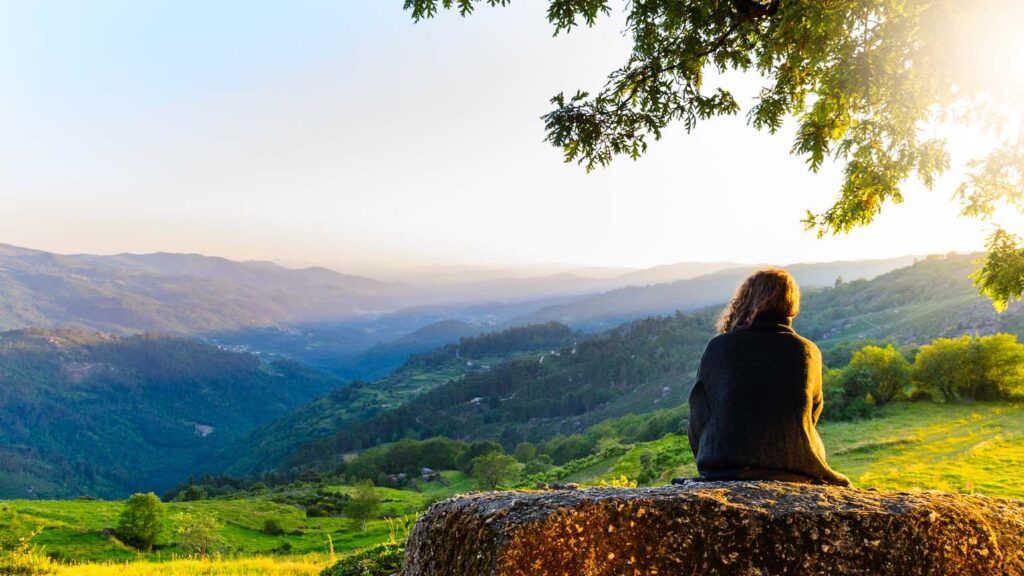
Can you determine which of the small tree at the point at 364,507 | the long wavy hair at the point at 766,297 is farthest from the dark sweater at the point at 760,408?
the small tree at the point at 364,507

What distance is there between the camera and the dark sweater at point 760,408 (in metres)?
4.20

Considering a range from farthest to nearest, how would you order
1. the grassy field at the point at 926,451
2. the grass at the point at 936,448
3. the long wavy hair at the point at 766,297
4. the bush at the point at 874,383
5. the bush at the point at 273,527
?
1. the bush at the point at 273,527
2. the bush at the point at 874,383
3. the grassy field at the point at 926,451
4. the grass at the point at 936,448
5. the long wavy hair at the point at 766,297

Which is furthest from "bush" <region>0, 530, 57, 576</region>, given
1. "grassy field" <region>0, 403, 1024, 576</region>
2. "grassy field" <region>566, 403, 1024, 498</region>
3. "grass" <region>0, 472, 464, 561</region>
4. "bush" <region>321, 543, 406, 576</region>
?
"grass" <region>0, 472, 464, 561</region>

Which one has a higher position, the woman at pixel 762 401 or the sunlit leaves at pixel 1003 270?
the sunlit leaves at pixel 1003 270

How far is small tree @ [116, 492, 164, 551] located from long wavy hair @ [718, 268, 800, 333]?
167 feet

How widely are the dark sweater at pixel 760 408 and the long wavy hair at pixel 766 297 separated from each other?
136 mm

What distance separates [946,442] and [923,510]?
24573 mm

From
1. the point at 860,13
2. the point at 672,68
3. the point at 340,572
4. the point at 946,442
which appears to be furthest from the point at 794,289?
the point at 946,442

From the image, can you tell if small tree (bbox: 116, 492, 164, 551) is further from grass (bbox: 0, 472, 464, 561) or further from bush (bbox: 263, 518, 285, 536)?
bush (bbox: 263, 518, 285, 536)

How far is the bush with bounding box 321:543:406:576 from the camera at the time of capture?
25.0 feet

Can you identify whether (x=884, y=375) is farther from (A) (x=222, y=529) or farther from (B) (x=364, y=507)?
(A) (x=222, y=529)

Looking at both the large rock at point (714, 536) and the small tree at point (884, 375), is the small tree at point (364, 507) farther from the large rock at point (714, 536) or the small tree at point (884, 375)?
the large rock at point (714, 536)

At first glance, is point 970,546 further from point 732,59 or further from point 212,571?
point 212,571

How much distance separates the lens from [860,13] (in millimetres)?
7043
